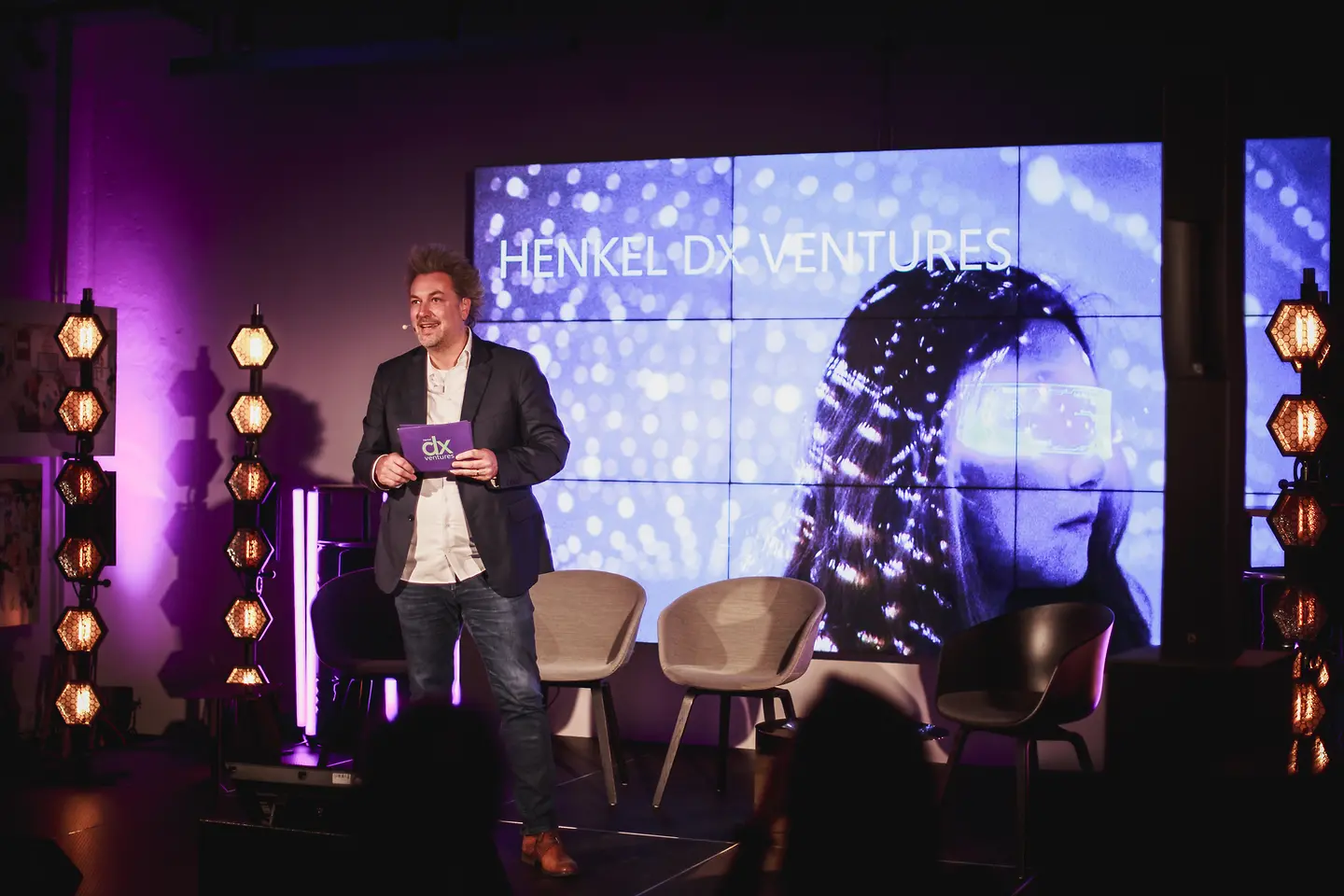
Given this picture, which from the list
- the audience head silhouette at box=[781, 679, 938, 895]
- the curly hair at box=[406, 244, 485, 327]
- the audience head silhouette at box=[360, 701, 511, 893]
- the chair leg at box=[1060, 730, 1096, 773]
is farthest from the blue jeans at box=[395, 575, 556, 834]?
the audience head silhouette at box=[781, 679, 938, 895]

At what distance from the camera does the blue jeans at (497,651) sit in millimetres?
3850

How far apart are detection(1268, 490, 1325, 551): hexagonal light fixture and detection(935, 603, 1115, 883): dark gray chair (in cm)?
73

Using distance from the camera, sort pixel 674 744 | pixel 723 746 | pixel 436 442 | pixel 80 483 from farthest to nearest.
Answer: pixel 80 483
pixel 723 746
pixel 674 744
pixel 436 442

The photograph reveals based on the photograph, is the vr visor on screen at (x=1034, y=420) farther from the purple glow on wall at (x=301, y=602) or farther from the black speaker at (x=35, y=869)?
the black speaker at (x=35, y=869)

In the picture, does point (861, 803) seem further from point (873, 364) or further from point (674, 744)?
point (873, 364)

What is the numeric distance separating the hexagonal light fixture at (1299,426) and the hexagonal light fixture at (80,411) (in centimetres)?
489

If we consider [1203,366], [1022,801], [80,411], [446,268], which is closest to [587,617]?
[1022,801]

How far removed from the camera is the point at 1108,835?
1.91 meters

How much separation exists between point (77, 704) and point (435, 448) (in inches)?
116

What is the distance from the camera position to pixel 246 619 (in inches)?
232

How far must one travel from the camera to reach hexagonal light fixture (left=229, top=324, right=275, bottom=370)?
5.89 metres

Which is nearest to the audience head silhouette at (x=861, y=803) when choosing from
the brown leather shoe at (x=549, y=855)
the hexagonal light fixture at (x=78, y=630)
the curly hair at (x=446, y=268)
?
the brown leather shoe at (x=549, y=855)

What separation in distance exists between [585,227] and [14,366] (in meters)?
2.88

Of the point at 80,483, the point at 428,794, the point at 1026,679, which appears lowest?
the point at 1026,679
